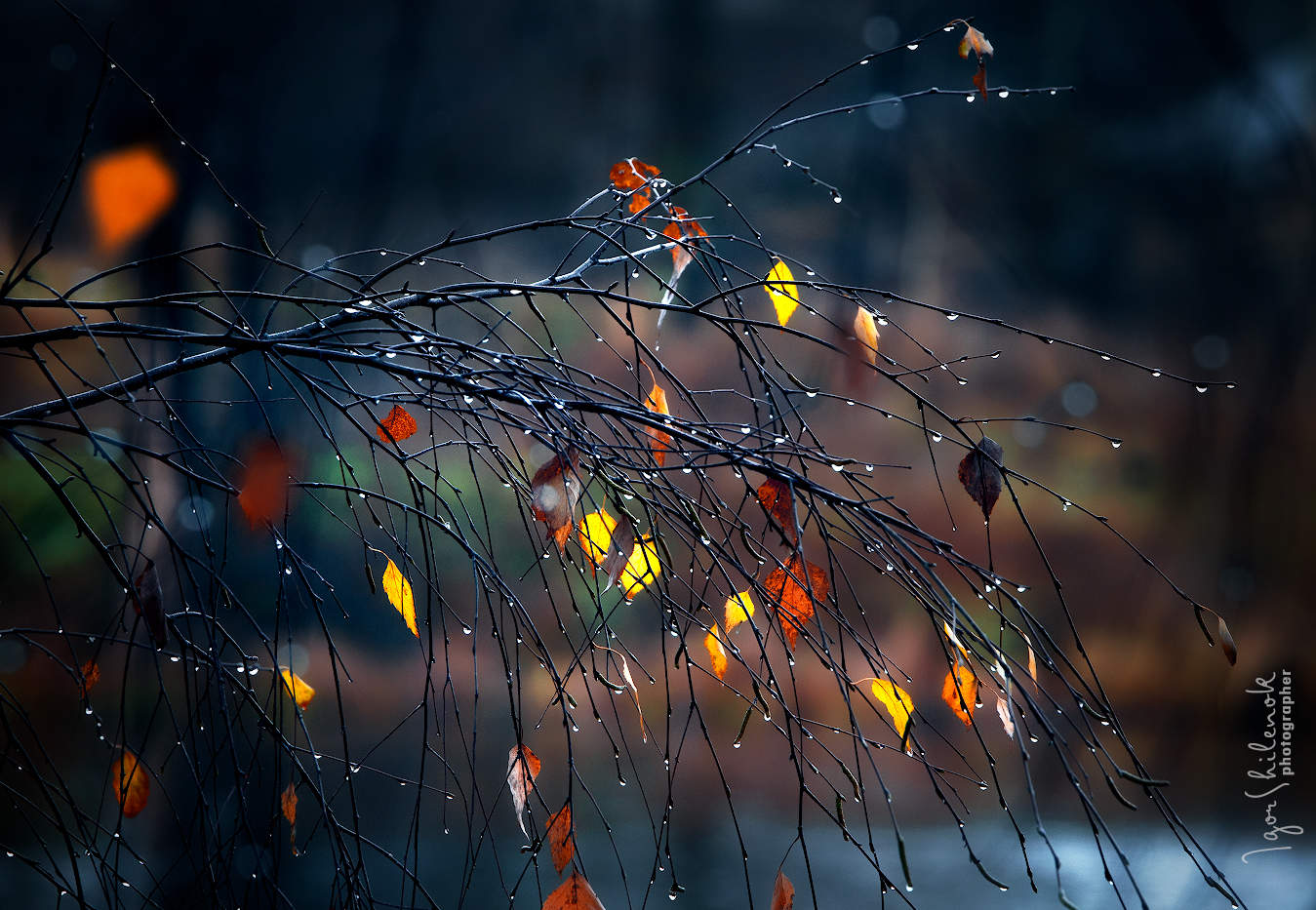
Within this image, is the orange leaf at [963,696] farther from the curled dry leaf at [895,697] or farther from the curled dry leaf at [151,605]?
the curled dry leaf at [151,605]

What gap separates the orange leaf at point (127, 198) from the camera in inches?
67.3

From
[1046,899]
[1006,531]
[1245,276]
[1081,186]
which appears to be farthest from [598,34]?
[1046,899]

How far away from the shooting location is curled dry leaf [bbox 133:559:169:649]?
0.48m

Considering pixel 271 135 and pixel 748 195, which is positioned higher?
pixel 748 195

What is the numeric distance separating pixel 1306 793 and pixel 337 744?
6.57ft

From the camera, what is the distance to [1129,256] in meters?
1.79

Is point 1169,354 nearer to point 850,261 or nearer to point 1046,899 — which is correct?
point 850,261

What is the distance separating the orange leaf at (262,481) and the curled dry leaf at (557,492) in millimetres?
168

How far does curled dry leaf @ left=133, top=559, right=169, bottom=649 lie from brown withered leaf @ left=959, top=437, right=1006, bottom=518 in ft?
1.57

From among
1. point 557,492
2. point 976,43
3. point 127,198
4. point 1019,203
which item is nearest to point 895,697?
point 557,492

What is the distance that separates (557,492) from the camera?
Answer: 512mm

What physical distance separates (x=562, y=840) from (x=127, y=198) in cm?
170

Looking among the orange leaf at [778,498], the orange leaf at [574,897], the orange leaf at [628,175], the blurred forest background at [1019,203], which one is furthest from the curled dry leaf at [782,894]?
the blurred forest background at [1019,203]

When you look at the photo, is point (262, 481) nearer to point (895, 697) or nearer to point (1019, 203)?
point (895, 697)
